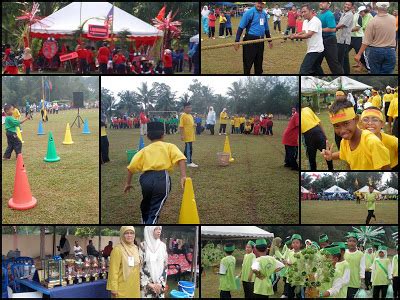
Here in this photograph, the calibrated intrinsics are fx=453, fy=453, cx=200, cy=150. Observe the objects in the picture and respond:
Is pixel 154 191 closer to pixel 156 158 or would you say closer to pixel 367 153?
pixel 156 158

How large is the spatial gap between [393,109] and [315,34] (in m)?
1.23

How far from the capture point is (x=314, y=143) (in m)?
5.17

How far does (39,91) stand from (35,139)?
0.63 metres

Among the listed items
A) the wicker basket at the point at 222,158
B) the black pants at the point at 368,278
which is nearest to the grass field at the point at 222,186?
the wicker basket at the point at 222,158

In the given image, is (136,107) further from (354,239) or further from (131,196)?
(354,239)

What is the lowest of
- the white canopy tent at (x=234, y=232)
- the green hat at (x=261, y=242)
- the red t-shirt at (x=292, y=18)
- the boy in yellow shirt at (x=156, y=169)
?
the green hat at (x=261, y=242)

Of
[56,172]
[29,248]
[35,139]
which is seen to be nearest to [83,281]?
[29,248]

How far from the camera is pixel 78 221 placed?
514 cm

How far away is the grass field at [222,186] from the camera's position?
5.14 m

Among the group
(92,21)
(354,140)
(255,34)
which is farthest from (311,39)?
(92,21)

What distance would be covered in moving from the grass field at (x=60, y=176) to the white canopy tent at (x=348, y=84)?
2818 mm

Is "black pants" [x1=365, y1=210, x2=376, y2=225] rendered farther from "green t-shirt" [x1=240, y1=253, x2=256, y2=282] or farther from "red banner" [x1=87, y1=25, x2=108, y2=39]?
"red banner" [x1=87, y1=25, x2=108, y2=39]

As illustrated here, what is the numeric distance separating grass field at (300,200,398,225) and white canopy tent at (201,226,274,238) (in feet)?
1.68

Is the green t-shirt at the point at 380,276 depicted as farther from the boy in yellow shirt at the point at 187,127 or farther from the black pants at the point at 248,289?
the boy in yellow shirt at the point at 187,127
